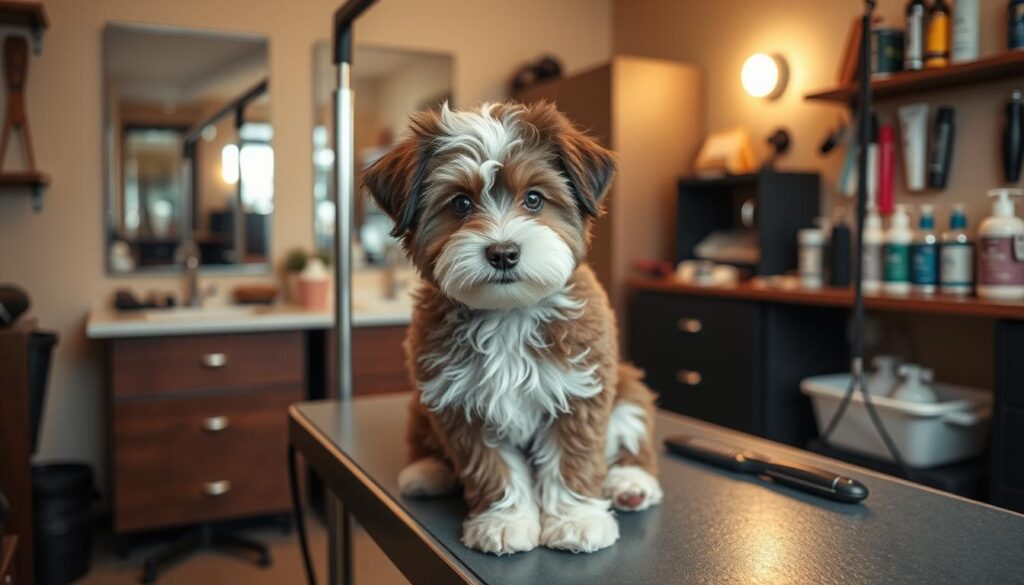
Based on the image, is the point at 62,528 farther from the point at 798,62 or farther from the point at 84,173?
the point at 798,62

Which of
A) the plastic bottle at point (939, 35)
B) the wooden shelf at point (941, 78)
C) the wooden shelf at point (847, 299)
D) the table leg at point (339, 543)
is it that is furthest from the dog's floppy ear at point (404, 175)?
the plastic bottle at point (939, 35)

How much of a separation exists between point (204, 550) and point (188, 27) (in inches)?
87.0

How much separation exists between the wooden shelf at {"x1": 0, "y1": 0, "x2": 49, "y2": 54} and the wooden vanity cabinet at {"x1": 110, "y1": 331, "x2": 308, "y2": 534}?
132 cm

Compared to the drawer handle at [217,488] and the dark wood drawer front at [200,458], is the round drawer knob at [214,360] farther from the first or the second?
the drawer handle at [217,488]

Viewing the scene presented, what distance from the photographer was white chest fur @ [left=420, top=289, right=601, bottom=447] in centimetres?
100

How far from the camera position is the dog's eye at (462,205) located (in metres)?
0.97

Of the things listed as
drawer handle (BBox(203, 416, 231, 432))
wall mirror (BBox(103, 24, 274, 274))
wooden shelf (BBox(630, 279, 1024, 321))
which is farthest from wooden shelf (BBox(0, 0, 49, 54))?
wooden shelf (BBox(630, 279, 1024, 321))

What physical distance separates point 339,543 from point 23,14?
2612mm

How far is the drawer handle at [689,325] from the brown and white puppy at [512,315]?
217cm

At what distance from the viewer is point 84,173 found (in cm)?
347

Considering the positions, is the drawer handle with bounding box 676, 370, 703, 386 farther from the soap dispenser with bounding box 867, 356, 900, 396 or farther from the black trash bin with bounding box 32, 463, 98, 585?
the black trash bin with bounding box 32, 463, 98, 585

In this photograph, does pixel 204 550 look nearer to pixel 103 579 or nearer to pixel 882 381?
pixel 103 579

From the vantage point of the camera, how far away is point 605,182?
1.03 metres

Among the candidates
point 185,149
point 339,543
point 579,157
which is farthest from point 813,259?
point 185,149
